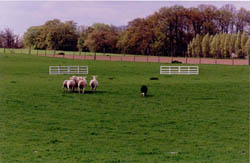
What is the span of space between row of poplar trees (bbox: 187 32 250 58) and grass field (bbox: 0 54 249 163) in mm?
54684

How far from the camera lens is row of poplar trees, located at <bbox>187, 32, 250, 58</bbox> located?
7819cm

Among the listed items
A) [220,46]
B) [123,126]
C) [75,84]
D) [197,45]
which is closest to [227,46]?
[220,46]

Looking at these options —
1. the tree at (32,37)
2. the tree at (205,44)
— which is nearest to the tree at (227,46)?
the tree at (205,44)

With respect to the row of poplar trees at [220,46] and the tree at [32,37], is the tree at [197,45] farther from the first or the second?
the tree at [32,37]

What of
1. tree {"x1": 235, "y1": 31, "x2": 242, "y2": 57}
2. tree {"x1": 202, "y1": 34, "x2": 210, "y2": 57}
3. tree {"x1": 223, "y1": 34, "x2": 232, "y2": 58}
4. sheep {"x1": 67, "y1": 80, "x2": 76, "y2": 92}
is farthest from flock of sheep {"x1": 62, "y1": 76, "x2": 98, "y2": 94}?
tree {"x1": 202, "y1": 34, "x2": 210, "y2": 57}

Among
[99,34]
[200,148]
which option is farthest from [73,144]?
[99,34]

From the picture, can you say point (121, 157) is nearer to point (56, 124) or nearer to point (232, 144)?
point (232, 144)

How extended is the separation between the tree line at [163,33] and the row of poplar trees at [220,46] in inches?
8.8

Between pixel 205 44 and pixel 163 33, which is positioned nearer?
pixel 205 44

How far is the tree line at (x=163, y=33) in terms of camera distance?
83.1m

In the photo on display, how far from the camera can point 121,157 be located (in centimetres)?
1075

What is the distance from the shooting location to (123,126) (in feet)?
50.8

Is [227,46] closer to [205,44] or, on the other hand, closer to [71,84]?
[205,44]

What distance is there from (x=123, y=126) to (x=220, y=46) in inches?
2718
